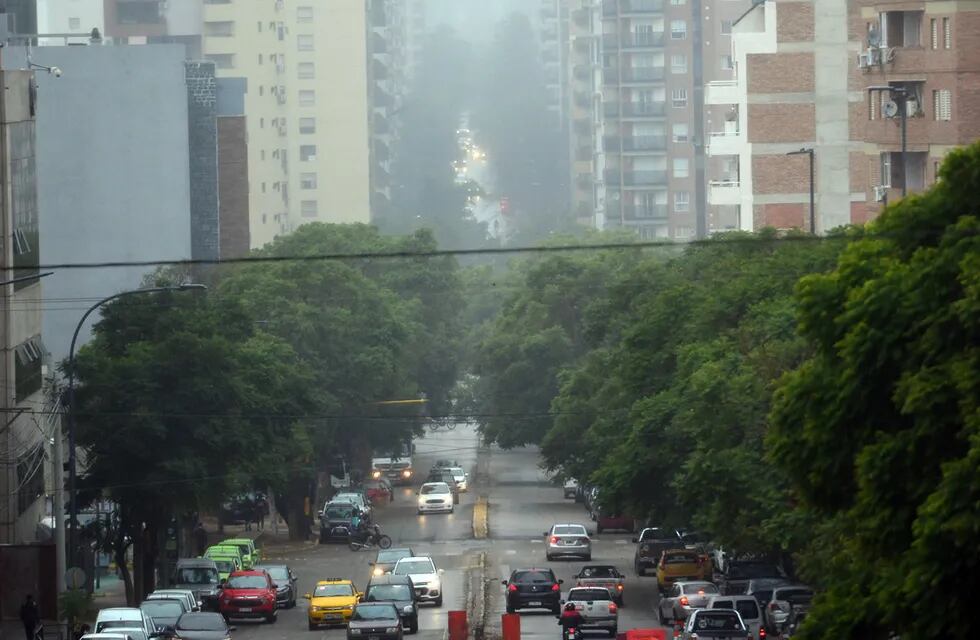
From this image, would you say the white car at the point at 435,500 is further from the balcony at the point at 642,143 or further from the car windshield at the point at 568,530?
the balcony at the point at 642,143

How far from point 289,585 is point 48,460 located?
41.9ft

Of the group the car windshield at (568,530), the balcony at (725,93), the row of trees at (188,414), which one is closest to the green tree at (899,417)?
the row of trees at (188,414)

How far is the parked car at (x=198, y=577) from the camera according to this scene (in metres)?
52.3

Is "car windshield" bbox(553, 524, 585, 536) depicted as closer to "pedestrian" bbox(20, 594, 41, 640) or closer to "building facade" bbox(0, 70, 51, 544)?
"building facade" bbox(0, 70, 51, 544)

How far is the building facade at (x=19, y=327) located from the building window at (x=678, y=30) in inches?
4333

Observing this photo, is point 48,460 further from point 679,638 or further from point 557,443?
point 679,638

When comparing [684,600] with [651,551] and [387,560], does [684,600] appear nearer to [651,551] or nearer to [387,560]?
[387,560]

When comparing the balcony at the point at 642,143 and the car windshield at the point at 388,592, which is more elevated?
the balcony at the point at 642,143

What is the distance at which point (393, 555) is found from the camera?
56.7 metres

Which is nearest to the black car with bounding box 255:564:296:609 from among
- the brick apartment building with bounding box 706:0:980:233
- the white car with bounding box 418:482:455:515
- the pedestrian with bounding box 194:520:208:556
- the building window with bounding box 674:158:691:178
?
the pedestrian with bounding box 194:520:208:556

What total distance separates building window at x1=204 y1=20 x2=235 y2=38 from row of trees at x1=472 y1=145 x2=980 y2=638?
83600 mm

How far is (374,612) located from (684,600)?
271 inches

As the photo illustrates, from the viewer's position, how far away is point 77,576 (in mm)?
46375

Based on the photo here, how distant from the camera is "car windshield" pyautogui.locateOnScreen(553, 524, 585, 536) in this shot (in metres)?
63.5
